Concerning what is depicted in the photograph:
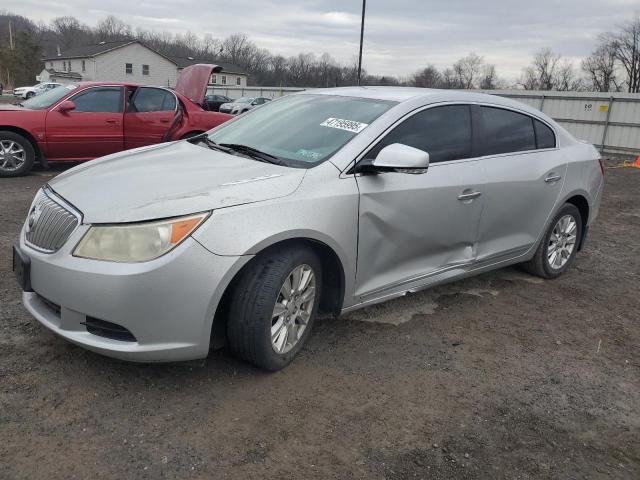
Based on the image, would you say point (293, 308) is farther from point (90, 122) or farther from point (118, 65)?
point (118, 65)

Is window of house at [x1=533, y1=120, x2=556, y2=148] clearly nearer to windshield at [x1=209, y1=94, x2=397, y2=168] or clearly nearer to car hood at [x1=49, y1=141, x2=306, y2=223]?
windshield at [x1=209, y1=94, x2=397, y2=168]

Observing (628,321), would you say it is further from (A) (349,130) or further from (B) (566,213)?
(A) (349,130)

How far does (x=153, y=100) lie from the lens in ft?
29.6

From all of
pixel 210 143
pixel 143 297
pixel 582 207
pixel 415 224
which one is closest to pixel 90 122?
pixel 210 143

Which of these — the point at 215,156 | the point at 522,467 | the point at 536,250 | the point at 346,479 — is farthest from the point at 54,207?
the point at 536,250

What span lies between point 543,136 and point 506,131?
0.56 m

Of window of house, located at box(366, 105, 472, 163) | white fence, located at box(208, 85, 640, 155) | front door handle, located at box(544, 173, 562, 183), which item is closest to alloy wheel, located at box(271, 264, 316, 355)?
window of house, located at box(366, 105, 472, 163)

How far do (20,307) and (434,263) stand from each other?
2773 millimetres

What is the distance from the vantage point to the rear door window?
884 centimetres

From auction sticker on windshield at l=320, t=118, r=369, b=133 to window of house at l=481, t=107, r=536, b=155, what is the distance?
110 centimetres

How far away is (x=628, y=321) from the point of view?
413cm

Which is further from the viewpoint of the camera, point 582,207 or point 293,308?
point 582,207

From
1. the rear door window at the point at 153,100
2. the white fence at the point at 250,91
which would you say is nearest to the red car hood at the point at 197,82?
the rear door window at the point at 153,100

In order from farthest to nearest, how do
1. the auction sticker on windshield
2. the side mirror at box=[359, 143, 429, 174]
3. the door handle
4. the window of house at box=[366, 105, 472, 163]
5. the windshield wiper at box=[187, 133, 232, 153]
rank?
the door handle, the windshield wiper at box=[187, 133, 232, 153], the window of house at box=[366, 105, 472, 163], the auction sticker on windshield, the side mirror at box=[359, 143, 429, 174]
